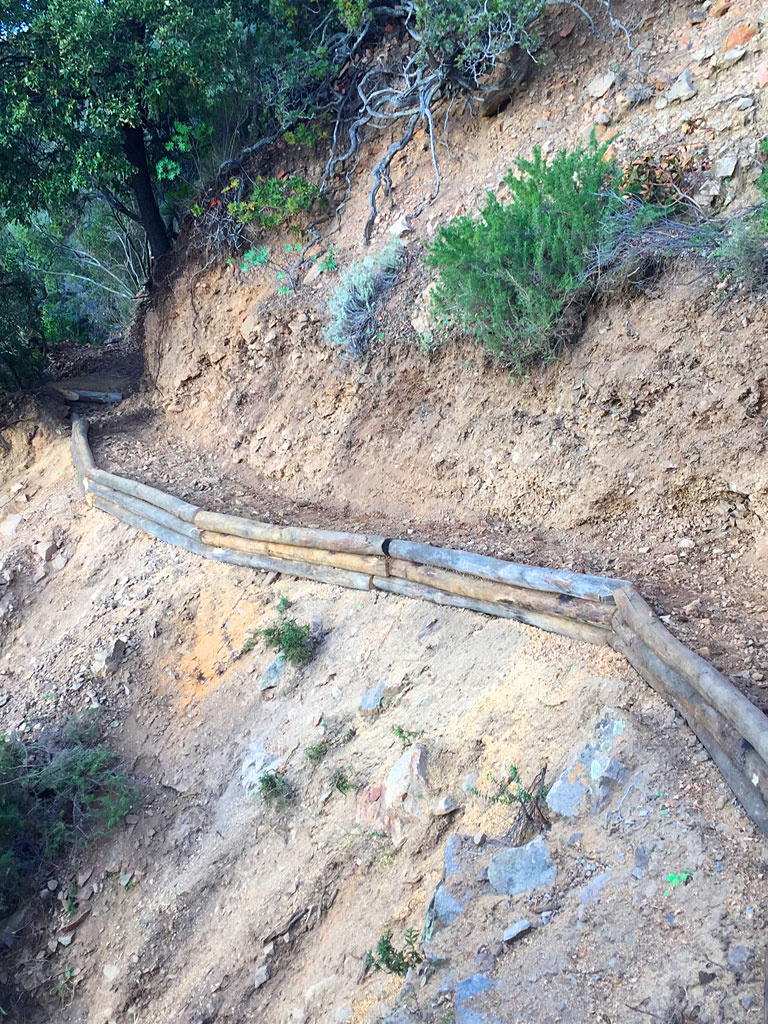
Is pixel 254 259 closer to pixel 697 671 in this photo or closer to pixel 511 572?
pixel 511 572

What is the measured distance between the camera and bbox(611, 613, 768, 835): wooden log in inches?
109

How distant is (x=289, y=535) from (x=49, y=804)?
235cm

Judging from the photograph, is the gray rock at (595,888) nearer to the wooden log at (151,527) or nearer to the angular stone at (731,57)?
the wooden log at (151,527)

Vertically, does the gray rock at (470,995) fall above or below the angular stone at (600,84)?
below

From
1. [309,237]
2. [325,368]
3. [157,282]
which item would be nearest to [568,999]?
[325,368]

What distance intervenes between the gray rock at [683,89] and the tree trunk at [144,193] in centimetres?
529

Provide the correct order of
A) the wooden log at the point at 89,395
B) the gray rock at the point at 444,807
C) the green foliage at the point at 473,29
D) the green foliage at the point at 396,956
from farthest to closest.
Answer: the wooden log at the point at 89,395 → the green foliage at the point at 473,29 → the gray rock at the point at 444,807 → the green foliage at the point at 396,956

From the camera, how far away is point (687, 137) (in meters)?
5.32

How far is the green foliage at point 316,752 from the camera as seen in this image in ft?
14.0

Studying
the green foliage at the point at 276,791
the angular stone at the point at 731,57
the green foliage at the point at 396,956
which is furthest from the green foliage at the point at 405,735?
the angular stone at the point at 731,57

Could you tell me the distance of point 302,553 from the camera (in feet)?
18.2

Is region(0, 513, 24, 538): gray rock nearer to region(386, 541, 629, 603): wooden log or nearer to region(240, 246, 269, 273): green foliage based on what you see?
region(240, 246, 269, 273): green foliage

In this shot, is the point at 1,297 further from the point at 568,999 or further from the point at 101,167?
the point at 568,999

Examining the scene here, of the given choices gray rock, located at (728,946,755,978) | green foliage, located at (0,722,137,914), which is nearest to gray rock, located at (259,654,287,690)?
green foliage, located at (0,722,137,914)
